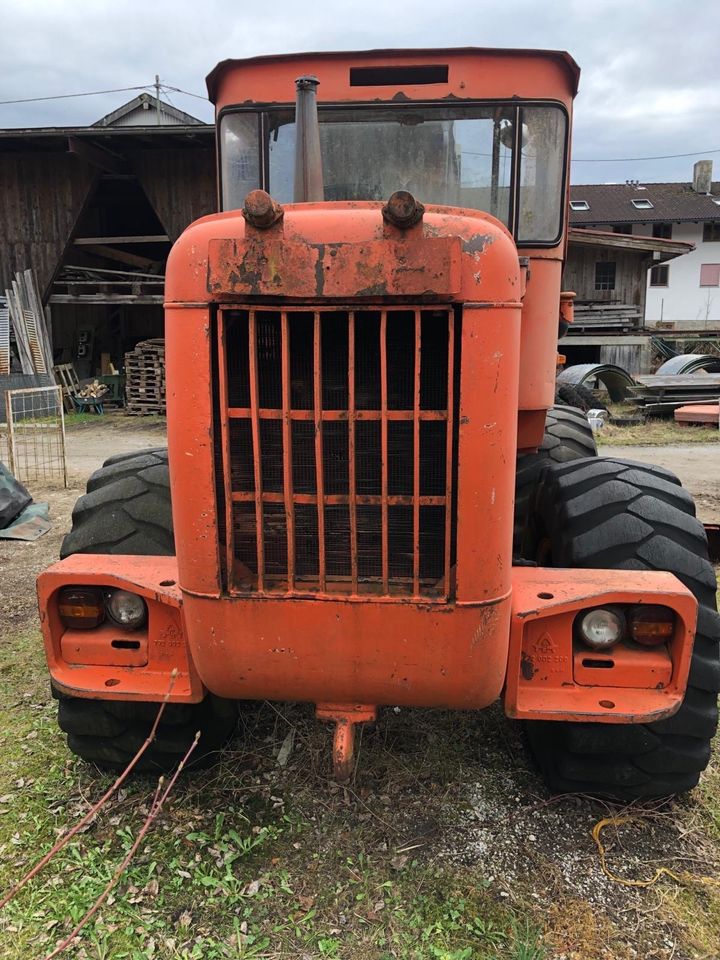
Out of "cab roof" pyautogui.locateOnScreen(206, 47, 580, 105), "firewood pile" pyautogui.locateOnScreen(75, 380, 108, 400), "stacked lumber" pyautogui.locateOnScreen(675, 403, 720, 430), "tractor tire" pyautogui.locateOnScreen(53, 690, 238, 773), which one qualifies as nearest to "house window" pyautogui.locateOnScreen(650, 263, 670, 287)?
"stacked lumber" pyautogui.locateOnScreen(675, 403, 720, 430)

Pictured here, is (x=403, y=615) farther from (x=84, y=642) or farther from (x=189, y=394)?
(x=84, y=642)

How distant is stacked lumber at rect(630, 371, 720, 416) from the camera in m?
16.3

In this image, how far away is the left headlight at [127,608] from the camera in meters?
2.82

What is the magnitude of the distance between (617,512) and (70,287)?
59.8ft

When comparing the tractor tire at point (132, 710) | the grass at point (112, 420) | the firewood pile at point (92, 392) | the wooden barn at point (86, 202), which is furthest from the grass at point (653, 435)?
the firewood pile at point (92, 392)

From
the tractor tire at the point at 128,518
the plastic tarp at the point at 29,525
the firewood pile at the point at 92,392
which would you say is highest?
the tractor tire at the point at 128,518

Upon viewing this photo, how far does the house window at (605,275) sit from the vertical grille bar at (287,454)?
24.8 metres

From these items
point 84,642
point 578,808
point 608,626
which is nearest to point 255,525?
point 84,642

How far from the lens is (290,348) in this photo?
223 cm

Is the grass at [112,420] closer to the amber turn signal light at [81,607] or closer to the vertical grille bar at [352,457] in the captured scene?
the amber turn signal light at [81,607]

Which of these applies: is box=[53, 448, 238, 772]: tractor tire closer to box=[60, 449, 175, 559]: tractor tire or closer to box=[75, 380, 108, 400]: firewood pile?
box=[60, 449, 175, 559]: tractor tire

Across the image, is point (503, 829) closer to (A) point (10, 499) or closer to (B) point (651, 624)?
(B) point (651, 624)

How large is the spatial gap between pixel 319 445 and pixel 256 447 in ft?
0.61

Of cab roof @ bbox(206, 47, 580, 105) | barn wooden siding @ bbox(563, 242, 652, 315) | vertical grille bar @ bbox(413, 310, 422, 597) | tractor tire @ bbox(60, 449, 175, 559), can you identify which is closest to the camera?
vertical grille bar @ bbox(413, 310, 422, 597)
